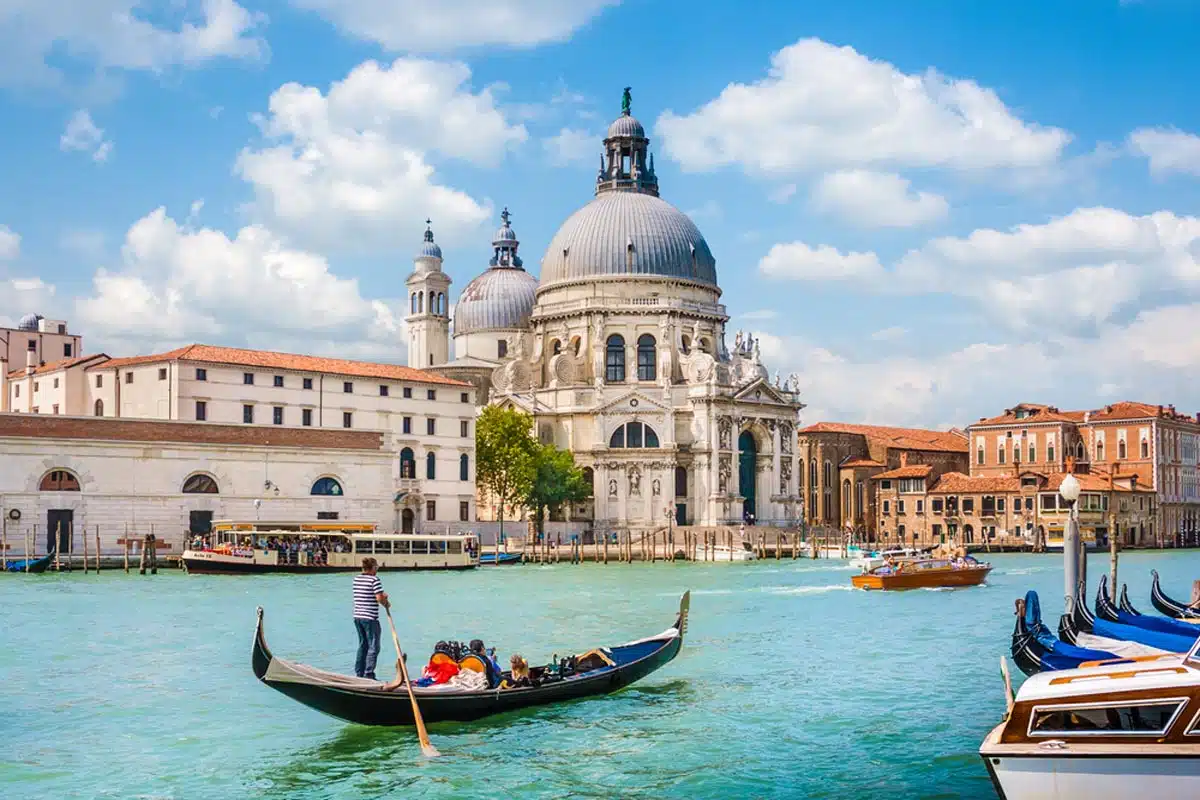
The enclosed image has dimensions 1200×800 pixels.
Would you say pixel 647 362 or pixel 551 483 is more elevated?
pixel 647 362

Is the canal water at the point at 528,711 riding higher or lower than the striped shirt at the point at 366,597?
lower

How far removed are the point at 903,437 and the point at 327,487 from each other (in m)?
54.1

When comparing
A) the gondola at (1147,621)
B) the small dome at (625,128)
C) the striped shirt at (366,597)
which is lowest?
the gondola at (1147,621)

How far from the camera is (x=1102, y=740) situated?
384 inches

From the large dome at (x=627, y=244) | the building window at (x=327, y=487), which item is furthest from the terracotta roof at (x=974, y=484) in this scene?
the building window at (x=327, y=487)

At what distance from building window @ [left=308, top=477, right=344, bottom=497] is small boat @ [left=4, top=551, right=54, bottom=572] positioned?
1000cm

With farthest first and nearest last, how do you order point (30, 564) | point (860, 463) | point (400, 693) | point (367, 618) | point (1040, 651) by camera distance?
point (860, 463)
point (30, 564)
point (367, 618)
point (1040, 651)
point (400, 693)

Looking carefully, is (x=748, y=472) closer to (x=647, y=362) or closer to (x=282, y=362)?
(x=647, y=362)

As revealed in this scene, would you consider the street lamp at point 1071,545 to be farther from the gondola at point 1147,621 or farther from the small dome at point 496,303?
the small dome at point 496,303

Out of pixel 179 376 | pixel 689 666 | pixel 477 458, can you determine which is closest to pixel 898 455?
pixel 477 458

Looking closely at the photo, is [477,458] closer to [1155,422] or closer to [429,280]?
[429,280]

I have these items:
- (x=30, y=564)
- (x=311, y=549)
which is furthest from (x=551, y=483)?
(x=30, y=564)

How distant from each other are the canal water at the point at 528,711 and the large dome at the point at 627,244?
4250cm

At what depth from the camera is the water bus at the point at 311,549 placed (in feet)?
139
